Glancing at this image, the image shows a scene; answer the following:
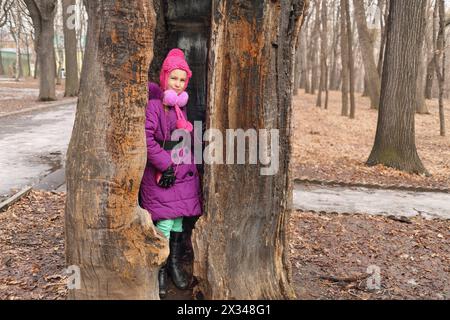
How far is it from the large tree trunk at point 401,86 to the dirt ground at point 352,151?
338 mm

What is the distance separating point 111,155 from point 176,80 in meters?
0.83

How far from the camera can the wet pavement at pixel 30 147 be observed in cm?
782

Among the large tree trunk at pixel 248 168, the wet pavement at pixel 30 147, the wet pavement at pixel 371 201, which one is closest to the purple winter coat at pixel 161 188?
the large tree trunk at pixel 248 168

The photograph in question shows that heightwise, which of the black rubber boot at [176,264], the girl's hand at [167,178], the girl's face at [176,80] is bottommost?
the black rubber boot at [176,264]

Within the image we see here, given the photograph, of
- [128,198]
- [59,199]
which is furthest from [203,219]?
[59,199]

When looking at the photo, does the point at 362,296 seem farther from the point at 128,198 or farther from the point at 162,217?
the point at 128,198

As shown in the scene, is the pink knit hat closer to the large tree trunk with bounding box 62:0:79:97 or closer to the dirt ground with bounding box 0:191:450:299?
the dirt ground with bounding box 0:191:450:299

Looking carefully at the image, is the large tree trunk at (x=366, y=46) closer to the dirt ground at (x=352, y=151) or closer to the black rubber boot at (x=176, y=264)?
the dirt ground at (x=352, y=151)

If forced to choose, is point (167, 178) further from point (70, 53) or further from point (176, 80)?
point (70, 53)

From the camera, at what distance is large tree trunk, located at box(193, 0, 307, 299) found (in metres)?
3.24

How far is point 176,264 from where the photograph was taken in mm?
3896

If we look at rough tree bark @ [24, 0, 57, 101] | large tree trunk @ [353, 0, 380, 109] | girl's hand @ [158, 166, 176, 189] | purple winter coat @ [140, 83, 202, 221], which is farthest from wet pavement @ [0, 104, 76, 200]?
large tree trunk @ [353, 0, 380, 109]

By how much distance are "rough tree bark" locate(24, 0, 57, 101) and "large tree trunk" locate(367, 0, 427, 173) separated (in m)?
15.6

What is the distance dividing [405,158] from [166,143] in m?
6.93
